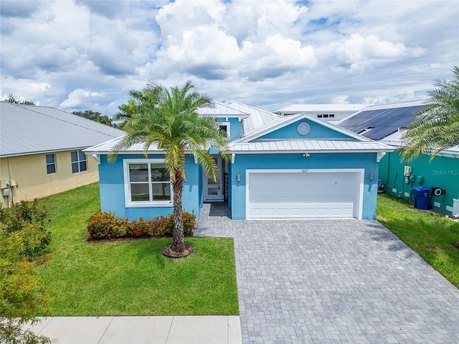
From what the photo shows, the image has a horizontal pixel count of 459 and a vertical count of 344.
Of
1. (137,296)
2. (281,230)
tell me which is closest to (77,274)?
(137,296)

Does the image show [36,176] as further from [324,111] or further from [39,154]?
[324,111]

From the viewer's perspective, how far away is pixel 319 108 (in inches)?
2286

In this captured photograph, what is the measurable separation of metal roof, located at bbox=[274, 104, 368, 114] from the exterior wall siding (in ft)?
130

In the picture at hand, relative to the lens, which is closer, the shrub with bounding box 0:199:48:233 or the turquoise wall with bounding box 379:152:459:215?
the shrub with bounding box 0:199:48:233

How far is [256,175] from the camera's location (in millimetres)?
13633

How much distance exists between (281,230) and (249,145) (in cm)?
376

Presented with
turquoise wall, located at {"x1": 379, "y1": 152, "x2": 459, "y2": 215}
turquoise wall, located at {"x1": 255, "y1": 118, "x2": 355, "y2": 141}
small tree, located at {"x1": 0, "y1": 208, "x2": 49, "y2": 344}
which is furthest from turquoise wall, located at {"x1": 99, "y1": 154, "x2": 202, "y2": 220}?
turquoise wall, located at {"x1": 379, "y1": 152, "x2": 459, "y2": 215}

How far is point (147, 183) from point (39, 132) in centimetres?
1238

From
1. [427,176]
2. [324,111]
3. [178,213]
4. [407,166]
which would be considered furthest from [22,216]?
[324,111]

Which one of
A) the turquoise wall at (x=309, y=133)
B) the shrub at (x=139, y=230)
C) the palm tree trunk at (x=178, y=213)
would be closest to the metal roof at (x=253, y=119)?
the turquoise wall at (x=309, y=133)

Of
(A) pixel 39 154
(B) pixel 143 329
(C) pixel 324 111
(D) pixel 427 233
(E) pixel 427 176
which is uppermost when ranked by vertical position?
(C) pixel 324 111

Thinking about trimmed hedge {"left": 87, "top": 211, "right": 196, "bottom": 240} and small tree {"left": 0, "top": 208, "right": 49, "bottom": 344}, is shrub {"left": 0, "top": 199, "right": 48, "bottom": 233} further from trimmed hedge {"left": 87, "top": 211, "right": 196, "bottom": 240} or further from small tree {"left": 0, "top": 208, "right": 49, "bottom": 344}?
small tree {"left": 0, "top": 208, "right": 49, "bottom": 344}

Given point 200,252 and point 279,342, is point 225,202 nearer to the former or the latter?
point 200,252

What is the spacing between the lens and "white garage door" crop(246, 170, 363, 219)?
13.6m
